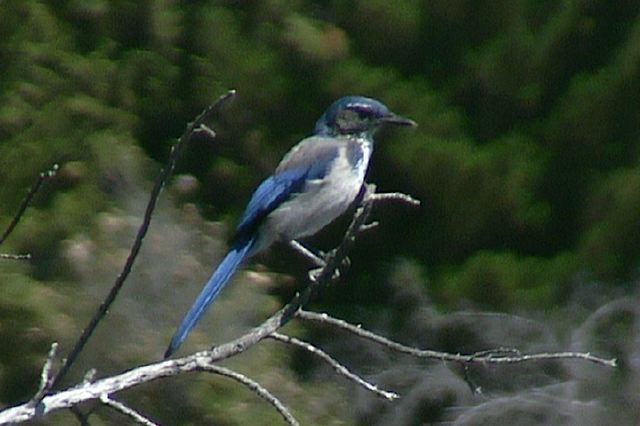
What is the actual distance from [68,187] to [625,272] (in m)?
2.95

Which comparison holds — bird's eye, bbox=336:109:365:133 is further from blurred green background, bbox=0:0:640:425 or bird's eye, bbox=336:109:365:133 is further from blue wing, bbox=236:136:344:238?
blurred green background, bbox=0:0:640:425

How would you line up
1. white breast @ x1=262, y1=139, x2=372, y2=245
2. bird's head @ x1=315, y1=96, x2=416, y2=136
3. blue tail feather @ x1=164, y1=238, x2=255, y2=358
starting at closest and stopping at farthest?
blue tail feather @ x1=164, y1=238, x2=255, y2=358
white breast @ x1=262, y1=139, x2=372, y2=245
bird's head @ x1=315, y1=96, x2=416, y2=136

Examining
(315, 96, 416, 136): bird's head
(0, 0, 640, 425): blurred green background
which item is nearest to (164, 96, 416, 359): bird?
(315, 96, 416, 136): bird's head

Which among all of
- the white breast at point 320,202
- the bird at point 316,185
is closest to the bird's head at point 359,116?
the bird at point 316,185

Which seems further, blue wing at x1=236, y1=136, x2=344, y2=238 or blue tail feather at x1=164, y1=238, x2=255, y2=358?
blue wing at x1=236, y1=136, x2=344, y2=238

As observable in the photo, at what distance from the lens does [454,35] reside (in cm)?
875

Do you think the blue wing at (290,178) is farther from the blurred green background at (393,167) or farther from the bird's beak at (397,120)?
the blurred green background at (393,167)

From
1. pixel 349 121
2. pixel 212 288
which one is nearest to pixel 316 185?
pixel 349 121

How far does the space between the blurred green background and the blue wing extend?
2981mm

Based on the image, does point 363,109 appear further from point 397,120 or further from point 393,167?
point 393,167

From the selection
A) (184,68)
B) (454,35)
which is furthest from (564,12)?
(184,68)

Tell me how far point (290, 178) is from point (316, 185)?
0.45ft

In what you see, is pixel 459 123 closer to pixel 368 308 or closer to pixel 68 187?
pixel 368 308

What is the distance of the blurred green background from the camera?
25.3 feet
